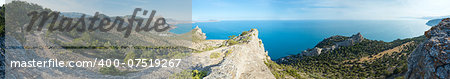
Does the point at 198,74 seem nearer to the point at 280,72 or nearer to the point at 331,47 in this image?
the point at 280,72

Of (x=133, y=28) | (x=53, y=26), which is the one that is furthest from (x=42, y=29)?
(x=133, y=28)

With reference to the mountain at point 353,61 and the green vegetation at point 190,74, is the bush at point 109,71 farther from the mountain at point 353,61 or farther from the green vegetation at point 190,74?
the mountain at point 353,61

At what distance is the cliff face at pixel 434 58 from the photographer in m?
10.3

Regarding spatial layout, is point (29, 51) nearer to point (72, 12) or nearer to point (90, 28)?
point (90, 28)

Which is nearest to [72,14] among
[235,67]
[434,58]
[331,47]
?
[235,67]

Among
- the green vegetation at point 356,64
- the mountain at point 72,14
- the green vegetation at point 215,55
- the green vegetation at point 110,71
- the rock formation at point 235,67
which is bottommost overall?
the green vegetation at point 356,64

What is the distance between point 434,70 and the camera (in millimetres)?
10688

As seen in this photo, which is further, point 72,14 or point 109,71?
point 72,14

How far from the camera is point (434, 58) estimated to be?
11086 mm

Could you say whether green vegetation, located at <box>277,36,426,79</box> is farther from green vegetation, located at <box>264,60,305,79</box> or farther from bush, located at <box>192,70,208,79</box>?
bush, located at <box>192,70,208,79</box>

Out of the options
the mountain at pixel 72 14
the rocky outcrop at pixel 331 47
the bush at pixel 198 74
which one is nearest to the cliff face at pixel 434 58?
the bush at pixel 198 74

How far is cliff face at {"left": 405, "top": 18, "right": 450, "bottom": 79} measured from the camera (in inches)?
404

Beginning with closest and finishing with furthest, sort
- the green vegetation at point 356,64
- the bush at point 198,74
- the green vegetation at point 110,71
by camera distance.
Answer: the green vegetation at point 110,71
the bush at point 198,74
the green vegetation at point 356,64

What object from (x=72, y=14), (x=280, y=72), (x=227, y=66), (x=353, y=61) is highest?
(x=72, y=14)
